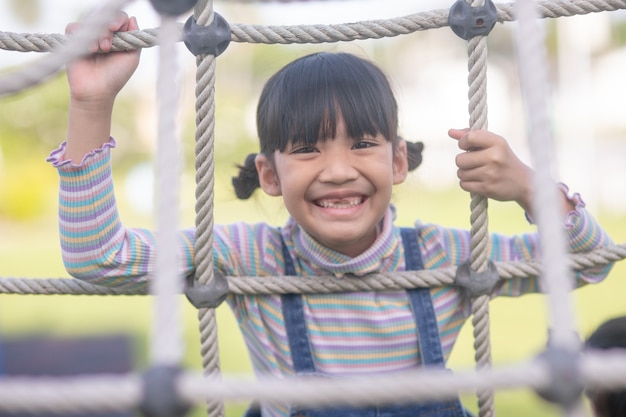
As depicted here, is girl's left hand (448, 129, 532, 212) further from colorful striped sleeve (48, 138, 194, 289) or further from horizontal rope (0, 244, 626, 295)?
colorful striped sleeve (48, 138, 194, 289)

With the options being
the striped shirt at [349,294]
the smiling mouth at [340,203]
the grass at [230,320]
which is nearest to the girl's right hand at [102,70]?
the striped shirt at [349,294]

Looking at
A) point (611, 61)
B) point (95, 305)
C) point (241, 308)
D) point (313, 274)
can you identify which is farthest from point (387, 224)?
point (611, 61)

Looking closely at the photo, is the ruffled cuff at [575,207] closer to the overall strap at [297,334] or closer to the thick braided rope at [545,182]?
the overall strap at [297,334]

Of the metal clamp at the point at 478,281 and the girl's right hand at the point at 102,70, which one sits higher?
the girl's right hand at the point at 102,70

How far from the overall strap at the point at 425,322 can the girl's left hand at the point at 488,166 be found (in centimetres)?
15

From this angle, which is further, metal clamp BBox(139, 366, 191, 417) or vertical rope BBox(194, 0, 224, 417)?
vertical rope BBox(194, 0, 224, 417)

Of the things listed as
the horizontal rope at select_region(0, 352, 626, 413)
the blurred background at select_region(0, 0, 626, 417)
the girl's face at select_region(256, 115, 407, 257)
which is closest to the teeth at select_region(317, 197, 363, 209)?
the girl's face at select_region(256, 115, 407, 257)

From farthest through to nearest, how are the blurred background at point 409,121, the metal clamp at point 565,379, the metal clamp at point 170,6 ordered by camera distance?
the blurred background at point 409,121 < the metal clamp at point 170,6 < the metal clamp at point 565,379

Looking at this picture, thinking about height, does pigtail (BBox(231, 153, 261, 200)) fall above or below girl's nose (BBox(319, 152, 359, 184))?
above

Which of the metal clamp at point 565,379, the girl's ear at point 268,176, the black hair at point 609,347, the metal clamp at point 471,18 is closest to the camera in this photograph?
the metal clamp at point 565,379

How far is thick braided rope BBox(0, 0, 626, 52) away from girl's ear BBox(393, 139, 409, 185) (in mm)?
162

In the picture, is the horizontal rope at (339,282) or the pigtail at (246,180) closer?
the horizontal rope at (339,282)

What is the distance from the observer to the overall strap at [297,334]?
3.33 ft

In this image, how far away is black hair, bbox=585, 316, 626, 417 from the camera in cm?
86
